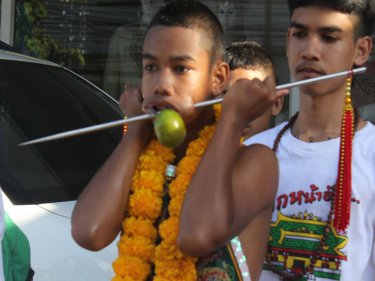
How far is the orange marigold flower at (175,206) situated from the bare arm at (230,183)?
114 mm

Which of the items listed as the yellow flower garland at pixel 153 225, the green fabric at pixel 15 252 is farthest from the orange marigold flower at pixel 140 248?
the green fabric at pixel 15 252

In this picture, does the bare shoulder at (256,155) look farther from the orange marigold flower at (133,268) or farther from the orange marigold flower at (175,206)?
the orange marigold flower at (133,268)

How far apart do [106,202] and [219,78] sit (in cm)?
48

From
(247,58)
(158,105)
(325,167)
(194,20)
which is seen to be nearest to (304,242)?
(325,167)

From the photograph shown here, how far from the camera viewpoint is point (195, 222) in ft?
6.82

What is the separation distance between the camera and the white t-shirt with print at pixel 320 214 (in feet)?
7.38

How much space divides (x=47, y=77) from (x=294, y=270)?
2.34m

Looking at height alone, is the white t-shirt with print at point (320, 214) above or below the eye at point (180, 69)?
below

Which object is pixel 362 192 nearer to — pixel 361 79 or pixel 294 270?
pixel 294 270

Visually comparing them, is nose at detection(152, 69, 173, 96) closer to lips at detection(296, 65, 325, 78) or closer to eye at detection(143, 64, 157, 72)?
eye at detection(143, 64, 157, 72)

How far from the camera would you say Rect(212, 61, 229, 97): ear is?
235 cm

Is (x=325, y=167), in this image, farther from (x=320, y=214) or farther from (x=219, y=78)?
(x=219, y=78)

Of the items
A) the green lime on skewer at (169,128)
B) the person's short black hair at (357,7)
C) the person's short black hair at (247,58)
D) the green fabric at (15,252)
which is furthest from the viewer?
the person's short black hair at (247,58)

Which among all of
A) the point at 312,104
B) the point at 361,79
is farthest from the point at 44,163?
the point at 312,104
